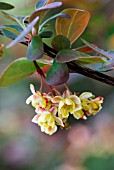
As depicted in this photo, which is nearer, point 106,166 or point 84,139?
point 106,166

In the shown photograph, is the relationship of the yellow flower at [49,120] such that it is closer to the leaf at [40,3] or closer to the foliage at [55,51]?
the foliage at [55,51]

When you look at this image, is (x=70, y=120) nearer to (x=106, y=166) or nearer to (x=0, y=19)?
(x=106, y=166)

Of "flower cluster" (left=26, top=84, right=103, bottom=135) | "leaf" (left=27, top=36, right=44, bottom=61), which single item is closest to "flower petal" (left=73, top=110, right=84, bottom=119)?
"flower cluster" (left=26, top=84, right=103, bottom=135)

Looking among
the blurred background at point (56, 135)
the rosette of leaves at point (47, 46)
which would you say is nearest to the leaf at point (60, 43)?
the rosette of leaves at point (47, 46)

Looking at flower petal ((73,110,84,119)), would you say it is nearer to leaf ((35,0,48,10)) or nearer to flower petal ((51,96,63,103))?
flower petal ((51,96,63,103))

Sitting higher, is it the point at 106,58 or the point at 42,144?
the point at 106,58

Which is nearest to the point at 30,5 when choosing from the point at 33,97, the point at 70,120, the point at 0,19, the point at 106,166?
the point at 0,19
